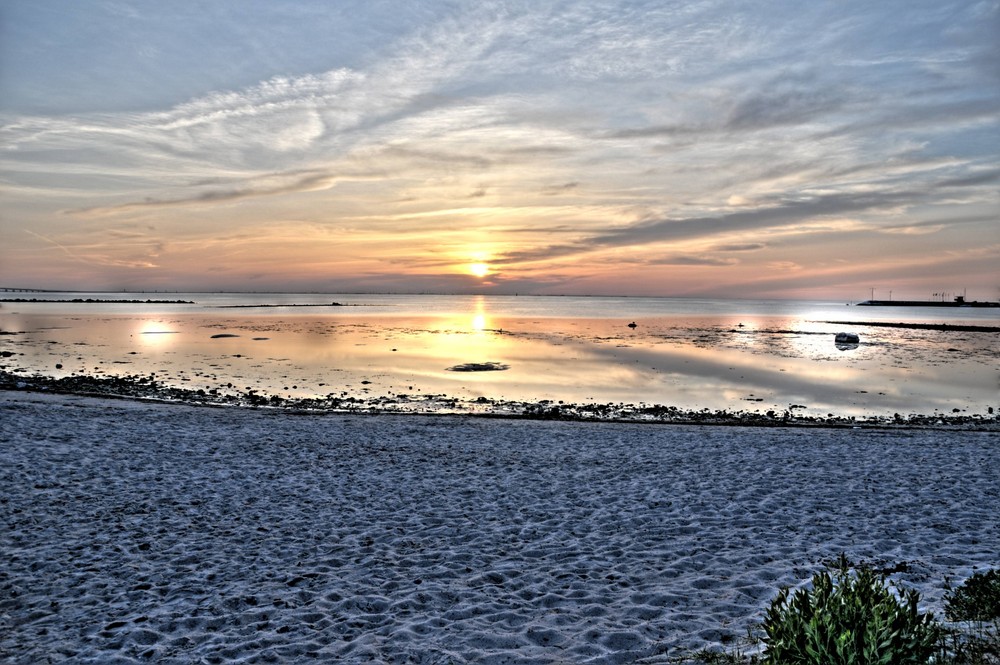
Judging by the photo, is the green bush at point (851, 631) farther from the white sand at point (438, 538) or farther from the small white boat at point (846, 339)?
the small white boat at point (846, 339)

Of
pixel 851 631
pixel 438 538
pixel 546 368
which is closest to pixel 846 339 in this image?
pixel 546 368

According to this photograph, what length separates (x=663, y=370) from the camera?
4541 centimetres

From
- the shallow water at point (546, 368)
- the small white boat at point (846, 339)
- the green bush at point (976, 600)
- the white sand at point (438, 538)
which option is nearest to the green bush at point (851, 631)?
the white sand at point (438, 538)

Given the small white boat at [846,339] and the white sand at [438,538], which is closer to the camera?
the white sand at [438,538]

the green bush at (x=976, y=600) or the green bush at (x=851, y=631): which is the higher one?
the green bush at (x=851, y=631)

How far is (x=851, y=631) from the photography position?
4.99 metres

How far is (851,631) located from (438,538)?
22.9ft

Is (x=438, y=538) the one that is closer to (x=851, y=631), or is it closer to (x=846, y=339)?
(x=851, y=631)

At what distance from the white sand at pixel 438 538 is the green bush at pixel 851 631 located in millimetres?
1831

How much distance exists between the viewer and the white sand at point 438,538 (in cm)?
740

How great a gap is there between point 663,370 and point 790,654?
4126cm

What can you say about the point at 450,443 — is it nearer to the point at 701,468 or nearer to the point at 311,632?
the point at 701,468

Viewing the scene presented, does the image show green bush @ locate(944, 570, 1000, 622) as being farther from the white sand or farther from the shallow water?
the shallow water

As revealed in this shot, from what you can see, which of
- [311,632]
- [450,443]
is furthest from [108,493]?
[450,443]
